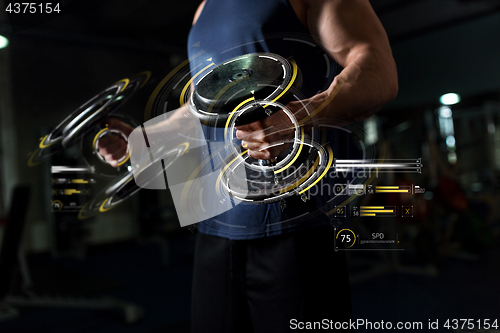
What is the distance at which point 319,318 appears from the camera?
1.95ft

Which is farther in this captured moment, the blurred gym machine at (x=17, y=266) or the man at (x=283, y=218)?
the blurred gym machine at (x=17, y=266)

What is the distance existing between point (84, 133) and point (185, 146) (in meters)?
0.19

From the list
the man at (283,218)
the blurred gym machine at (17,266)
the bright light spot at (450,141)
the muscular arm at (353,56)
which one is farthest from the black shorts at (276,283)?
the bright light spot at (450,141)

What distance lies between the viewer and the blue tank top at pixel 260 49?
49 cm

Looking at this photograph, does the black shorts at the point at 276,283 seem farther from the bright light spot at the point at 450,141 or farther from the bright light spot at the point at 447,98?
the bright light spot at the point at 450,141

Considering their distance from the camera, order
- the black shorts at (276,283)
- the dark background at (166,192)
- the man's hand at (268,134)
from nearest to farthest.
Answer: the man's hand at (268,134) → the black shorts at (276,283) → the dark background at (166,192)

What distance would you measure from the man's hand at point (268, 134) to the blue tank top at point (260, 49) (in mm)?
59

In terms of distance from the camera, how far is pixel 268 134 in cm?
41

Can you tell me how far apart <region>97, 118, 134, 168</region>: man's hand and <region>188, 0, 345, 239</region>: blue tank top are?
18 centimetres

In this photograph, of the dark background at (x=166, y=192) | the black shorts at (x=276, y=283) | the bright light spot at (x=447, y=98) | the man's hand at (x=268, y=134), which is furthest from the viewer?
the bright light spot at (x=447, y=98)

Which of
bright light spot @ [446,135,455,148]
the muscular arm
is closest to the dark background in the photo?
bright light spot @ [446,135,455,148]

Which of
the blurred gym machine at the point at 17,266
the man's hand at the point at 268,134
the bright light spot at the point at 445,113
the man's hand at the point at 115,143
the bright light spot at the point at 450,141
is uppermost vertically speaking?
the bright light spot at the point at 445,113

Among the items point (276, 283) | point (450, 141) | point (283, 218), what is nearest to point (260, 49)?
point (283, 218)

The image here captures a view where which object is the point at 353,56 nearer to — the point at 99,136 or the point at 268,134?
the point at 268,134
